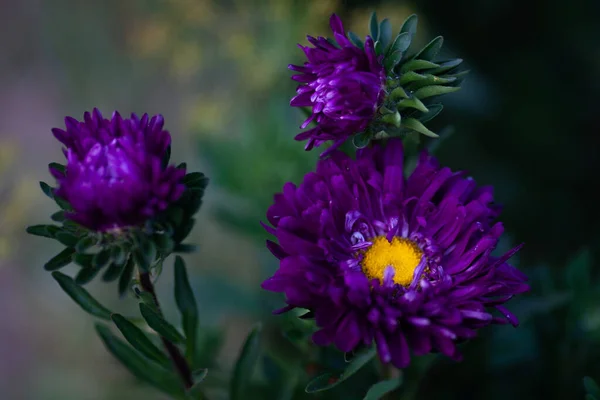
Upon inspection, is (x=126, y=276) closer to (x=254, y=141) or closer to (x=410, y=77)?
(x=410, y=77)

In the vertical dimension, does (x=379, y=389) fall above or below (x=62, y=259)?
below

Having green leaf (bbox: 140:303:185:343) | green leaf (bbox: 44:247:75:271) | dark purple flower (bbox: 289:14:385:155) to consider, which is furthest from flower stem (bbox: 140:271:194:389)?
dark purple flower (bbox: 289:14:385:155)

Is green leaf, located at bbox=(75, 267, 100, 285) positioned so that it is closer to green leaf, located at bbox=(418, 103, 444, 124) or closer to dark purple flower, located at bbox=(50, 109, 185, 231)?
dark purple flower, located at bbox=(50, 109, 185, 231)

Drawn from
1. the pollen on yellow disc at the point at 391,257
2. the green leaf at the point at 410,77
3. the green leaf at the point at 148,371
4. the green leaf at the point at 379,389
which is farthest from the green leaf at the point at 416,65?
the green leaf at the point at 148,371

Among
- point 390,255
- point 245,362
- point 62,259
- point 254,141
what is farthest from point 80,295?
point 254,141

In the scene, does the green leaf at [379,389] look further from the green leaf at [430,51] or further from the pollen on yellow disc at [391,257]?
the green leaf at [430,51]

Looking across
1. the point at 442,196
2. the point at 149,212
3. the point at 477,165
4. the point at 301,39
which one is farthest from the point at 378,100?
the point at 477,165

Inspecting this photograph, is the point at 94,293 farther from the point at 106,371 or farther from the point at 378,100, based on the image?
the point at 378,100
